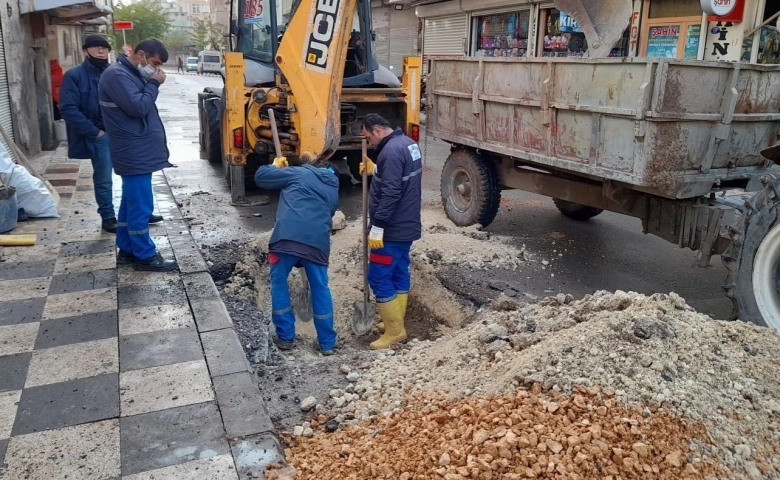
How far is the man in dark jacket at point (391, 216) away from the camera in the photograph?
16.4 feet

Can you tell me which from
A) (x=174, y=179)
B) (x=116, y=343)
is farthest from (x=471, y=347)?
(x=174, y=179)

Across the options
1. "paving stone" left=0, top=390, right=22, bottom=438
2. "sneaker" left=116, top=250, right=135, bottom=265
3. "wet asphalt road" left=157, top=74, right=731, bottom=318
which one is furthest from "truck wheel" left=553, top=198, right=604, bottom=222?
"paving stone" left=0, top=390, right=22, bottom=438

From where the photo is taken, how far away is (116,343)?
163 inches

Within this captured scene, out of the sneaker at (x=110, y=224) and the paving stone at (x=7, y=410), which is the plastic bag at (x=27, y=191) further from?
the paving stone at (x=7, y=410)

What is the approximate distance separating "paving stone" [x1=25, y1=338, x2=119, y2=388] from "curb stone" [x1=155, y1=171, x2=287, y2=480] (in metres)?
0.56

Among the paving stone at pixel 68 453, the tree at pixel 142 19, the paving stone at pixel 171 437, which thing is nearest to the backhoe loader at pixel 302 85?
the paving stone at pixel 171 437

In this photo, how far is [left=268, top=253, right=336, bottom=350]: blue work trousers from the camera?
4.76 metres

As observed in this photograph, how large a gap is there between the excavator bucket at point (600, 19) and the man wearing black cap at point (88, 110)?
5.04 m

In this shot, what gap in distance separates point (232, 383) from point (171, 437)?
21.6 inches

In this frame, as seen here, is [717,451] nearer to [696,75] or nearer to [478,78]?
[696,75]

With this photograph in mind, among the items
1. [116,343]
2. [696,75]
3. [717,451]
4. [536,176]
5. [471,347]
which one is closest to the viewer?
[717,451]

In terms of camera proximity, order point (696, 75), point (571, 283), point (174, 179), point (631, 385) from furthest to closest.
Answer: point (174, 179), point (571, 283), point (696, 75), point (631, 385)

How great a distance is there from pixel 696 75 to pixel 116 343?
4.57 metres

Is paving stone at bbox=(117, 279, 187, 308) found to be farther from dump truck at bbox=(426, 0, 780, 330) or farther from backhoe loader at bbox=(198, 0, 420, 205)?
dump truck at bbox=(426, 0, 780, 330)
